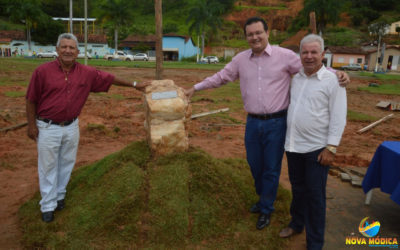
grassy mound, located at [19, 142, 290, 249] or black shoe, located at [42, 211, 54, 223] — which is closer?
grassy mound, located at [19, 142, 290, 249]

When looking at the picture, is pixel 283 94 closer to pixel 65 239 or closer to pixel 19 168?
pixel 65 239

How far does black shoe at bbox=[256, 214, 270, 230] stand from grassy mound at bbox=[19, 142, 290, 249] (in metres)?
0.06

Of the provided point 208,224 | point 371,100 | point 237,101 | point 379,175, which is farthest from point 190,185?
point 371,100

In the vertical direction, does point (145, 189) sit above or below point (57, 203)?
above

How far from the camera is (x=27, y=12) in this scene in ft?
130

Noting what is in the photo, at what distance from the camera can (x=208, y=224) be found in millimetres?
3305

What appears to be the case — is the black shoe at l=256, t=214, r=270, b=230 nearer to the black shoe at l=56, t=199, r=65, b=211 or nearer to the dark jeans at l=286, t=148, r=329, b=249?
the dark jeans at l=286, t=148, r=329, b=249

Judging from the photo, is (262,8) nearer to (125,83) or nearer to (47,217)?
(125,83)

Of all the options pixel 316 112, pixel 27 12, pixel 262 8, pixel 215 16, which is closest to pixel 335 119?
pixel 316 112

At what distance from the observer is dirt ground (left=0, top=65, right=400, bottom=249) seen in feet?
13.8

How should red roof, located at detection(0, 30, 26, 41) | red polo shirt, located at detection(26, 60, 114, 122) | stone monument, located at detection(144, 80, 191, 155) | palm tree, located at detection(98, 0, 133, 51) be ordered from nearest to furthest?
red polo shirt, located at detection(26, 60, 114, 122), stone monument, located at detection(144, 80, 191, 155), palm tree, located at detection(98, 0, 133, 51), red roof, located at detection(0, 30, 26, 41)

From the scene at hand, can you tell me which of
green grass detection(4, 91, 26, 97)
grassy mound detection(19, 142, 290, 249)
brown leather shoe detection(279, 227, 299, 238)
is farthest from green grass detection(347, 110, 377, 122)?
green grass detection(4, 91, 26, 97)

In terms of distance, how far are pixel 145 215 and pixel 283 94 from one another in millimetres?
1957

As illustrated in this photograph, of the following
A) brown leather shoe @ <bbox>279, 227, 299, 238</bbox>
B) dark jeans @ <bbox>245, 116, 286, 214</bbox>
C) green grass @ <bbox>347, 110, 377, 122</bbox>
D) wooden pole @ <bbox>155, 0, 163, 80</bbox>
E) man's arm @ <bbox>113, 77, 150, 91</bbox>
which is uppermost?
wooden pole @ <bbox>155, 0, 163, 80</bbox>
